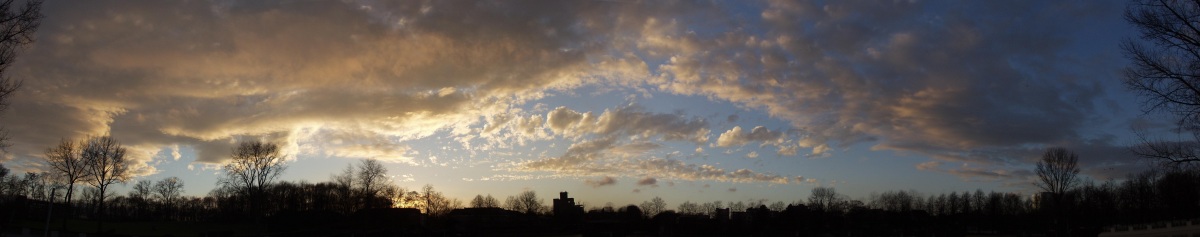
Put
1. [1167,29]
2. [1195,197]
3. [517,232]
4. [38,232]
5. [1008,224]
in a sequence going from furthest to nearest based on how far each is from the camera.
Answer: [1008,224]
[517,232]
[1195,197]
[38,232]
[1167,29]

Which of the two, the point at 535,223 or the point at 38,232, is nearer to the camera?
the point at 38,232

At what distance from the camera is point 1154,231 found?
252 feet

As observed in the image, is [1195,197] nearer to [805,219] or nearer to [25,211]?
[805,219]

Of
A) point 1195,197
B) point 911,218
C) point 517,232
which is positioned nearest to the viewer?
point 1195,197

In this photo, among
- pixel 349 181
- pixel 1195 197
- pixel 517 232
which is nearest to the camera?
pixel 1195 197

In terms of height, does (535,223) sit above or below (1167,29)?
below

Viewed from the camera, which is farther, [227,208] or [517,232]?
[227,208]

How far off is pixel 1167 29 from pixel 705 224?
129 metres

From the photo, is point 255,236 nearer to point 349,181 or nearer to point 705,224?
point 349,181

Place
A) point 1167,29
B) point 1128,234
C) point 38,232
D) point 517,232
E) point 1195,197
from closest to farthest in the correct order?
point 1167,29 < point 38,232 < point 1128,234 < point 1195,197 < point 517,232

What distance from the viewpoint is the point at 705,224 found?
15350 centimetres

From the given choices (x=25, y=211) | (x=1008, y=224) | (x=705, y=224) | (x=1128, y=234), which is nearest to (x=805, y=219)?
(x=705, y=224)

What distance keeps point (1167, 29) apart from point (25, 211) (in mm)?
137453

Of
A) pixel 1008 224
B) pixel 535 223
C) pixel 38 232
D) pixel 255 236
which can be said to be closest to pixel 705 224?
pixel 535 223
